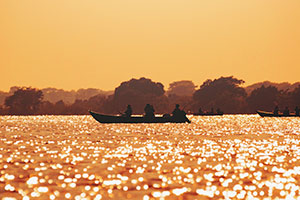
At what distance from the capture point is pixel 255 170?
91.9 ft

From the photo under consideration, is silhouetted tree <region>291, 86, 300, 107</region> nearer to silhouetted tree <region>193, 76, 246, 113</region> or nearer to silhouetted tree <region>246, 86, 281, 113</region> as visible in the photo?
silhouetted tree <region>246, 86, 281, 113</region>

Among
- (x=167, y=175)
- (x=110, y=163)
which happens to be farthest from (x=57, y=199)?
(x=110, y=163)

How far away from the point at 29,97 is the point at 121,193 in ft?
589

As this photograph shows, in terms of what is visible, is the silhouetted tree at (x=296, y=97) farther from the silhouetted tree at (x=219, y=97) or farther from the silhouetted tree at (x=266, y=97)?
the silhouetted tree at (x=219, y=97)

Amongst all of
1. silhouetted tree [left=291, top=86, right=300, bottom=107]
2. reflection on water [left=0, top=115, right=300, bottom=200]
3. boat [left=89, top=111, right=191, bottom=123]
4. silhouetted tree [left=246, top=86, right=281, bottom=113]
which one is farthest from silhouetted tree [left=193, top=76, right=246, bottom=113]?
reflection on water [left=0, top=115, right=300, bottom=200]

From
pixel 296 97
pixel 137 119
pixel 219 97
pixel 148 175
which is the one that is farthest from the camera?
pixel 219 97

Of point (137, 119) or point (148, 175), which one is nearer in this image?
point (148, 175)

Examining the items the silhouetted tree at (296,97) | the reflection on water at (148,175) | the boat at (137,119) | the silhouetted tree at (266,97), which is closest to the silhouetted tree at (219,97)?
the silhouetted tree at (266,97)

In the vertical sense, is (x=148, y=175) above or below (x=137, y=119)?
below

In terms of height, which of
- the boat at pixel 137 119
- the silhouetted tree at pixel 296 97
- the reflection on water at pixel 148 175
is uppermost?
the silhouetted tree at pixel 296 97

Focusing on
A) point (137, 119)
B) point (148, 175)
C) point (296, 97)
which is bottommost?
point (148, 175)

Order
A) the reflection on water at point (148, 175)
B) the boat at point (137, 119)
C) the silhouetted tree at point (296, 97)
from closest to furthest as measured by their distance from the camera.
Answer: the reflection on water at point (148, 175) → the boat at point (137, 119) → the silhouetted tree at point (296, 97)

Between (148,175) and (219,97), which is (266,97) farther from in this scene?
(148,175)

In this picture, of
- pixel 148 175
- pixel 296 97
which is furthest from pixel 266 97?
pixel 148 175
